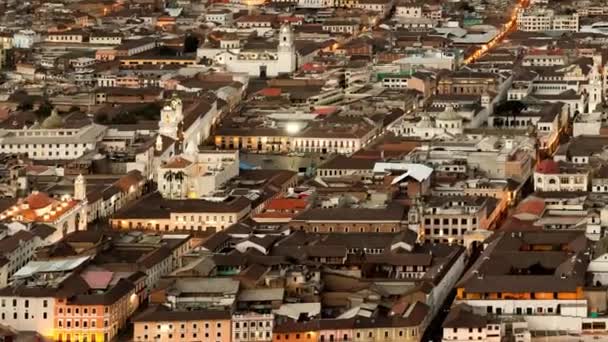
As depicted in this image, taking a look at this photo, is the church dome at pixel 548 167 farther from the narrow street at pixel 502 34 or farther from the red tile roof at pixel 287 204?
the narrow street at pixel 502 34

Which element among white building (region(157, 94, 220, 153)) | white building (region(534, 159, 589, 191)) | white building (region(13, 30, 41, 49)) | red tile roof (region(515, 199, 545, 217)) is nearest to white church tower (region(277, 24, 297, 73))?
white building (region(13, 30, 41, 49))

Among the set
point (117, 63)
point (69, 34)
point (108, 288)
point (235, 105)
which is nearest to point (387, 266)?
point (108, 288)

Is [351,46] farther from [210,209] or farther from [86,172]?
[210,209]

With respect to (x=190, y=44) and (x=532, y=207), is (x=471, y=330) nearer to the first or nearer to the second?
(x=532, y=207)

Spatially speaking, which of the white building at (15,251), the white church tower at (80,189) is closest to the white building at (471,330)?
the white building at (15,251)

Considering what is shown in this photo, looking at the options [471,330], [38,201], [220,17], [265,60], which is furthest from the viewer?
[220,17]

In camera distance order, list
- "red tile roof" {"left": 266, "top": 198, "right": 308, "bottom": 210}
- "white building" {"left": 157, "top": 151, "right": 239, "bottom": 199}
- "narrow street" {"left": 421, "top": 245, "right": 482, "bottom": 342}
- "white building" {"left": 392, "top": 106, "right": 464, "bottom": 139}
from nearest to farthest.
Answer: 1. "narrow street" {"left": 421, "top": 245, "right": 482, "bottom": 342}
2. "red tile roof" {"left": 266, "top": 198, "right": 308, "bottom": 210}
3. "white building" {"left": 157, "top": 151, "right": 239, "bottom": 199}
4. "white building" {"left": 392, "top": 106, "right": 464, "bottom": 139}

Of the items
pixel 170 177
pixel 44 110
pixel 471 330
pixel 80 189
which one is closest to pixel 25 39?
pixel 44 110

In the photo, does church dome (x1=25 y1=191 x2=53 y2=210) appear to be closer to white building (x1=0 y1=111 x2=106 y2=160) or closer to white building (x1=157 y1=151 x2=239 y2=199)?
white building (x1=157 y1=151 x2=239 y2=199)
